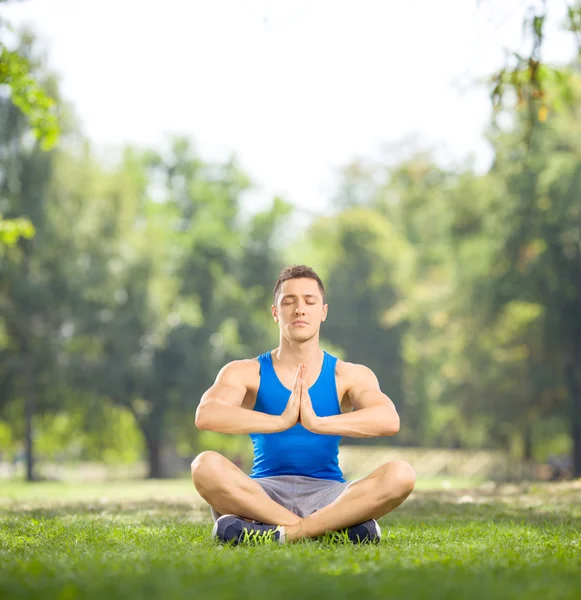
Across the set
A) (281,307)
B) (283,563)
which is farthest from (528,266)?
(283,563)

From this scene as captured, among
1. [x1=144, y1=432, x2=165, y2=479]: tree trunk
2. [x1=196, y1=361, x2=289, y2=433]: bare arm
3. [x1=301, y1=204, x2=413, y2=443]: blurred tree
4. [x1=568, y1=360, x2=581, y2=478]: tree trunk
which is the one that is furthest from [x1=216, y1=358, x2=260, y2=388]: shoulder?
[x1=301, y1=204, x2=413, y2=443]: blurred tree

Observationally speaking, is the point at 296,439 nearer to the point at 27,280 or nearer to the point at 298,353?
the point at 298,353

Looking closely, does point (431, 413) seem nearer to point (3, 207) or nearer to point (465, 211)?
point (465, 211)

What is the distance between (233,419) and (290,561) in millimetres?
1420

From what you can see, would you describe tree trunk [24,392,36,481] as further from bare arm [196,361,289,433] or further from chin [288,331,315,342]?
chin [288,331,315,342]

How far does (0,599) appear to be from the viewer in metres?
3.72

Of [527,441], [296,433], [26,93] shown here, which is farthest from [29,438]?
[296,433]

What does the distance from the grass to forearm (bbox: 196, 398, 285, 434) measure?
2.47 ft

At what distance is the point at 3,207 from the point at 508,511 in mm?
25642

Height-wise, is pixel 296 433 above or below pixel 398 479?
above

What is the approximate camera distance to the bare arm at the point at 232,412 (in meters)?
6.11

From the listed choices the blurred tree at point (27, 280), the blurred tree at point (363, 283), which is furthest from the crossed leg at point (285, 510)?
the blurred tree at point (363, 283)

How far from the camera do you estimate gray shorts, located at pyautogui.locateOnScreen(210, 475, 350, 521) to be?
6.31 metres

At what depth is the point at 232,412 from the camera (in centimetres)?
618
